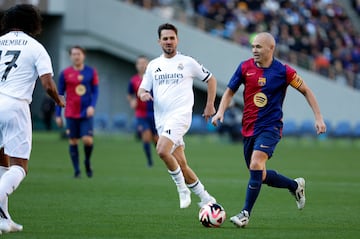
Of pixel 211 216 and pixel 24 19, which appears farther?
pixel 211 216

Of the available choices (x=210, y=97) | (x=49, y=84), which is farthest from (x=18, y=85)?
(x=210, y=97)

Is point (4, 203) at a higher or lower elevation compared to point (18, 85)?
lower

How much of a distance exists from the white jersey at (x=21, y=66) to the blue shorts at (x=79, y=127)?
865 centimetres

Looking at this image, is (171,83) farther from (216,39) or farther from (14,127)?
(216,39)

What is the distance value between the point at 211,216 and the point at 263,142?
113cm

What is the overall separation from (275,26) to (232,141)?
286 inches

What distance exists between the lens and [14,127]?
33.6 feet

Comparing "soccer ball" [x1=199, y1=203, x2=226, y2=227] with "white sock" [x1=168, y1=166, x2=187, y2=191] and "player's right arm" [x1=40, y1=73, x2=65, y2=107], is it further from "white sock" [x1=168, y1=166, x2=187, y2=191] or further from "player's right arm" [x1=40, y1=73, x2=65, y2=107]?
"player's right arm" [x1=40, y1=73, x2=65, y2=107]

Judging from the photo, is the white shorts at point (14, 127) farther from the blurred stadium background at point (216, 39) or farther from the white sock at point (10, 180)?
the blurred stadium background at point (216, 39)

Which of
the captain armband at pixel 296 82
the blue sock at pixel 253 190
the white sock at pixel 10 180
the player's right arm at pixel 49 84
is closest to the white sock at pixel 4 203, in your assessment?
the white sock at pixel 10 180

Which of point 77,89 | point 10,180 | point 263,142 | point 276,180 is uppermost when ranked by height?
point 263,142

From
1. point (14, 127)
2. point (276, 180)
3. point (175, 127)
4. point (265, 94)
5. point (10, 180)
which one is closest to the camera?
point (10, 180)

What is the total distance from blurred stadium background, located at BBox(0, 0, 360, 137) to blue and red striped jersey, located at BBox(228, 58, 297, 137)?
29785 mm

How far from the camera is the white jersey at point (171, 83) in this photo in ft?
42.1
